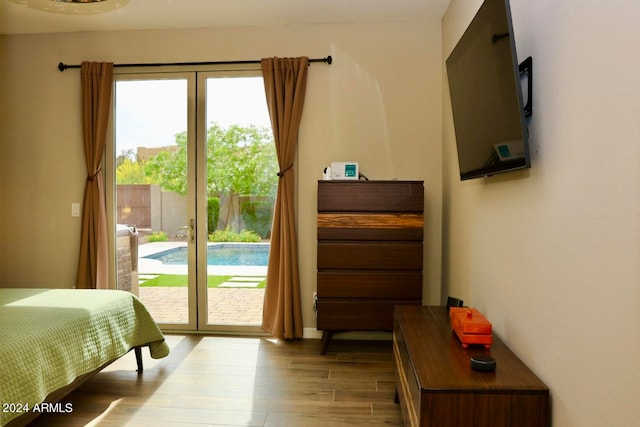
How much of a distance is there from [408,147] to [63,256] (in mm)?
3227

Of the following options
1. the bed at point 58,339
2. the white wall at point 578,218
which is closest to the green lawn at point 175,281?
the bed at point 58,339

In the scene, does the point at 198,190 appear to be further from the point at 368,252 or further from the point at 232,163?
the point at 368,252

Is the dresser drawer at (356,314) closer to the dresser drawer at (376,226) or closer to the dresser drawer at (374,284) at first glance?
the dresser drawer at (374,284)

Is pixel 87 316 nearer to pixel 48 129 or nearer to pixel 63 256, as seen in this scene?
pixel 63 256

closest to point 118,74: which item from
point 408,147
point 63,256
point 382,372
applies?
point 63,256

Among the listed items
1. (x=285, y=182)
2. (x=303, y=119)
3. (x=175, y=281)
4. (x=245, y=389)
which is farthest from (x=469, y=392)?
(x=175, y=281)

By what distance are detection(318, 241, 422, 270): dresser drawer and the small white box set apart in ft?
1.78

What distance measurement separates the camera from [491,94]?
6.14ft

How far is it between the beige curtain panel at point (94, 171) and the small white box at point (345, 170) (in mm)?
2098

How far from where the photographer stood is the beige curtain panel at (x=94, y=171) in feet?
13.1

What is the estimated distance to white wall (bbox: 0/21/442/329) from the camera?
12.4 ft

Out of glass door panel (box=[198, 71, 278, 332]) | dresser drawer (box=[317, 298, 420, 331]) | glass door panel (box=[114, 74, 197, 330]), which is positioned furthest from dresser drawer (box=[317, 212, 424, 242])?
glass door panel (box=[114, 74, 197, 330])

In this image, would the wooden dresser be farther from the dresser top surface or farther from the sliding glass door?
the dresser top surface

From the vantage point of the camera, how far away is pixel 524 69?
183 cm
